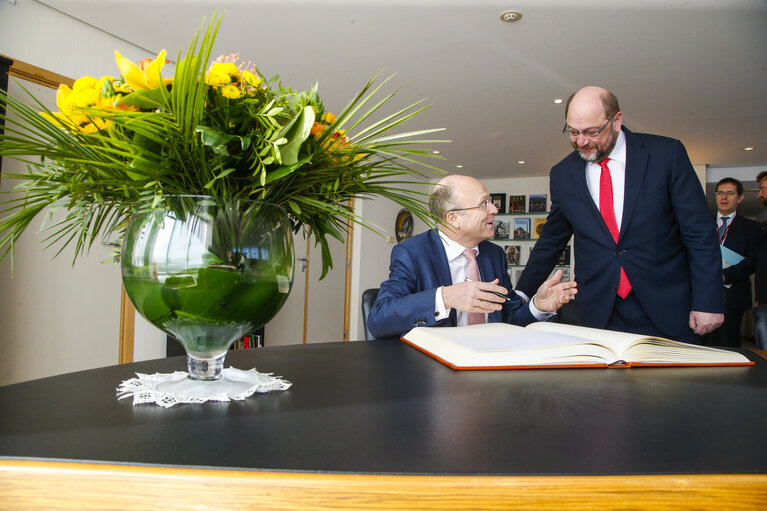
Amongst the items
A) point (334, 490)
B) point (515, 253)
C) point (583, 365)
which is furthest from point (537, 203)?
point (334, 490)

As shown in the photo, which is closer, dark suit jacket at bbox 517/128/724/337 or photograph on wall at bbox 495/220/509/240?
dark suit jacket at bbox 517/128/724/337

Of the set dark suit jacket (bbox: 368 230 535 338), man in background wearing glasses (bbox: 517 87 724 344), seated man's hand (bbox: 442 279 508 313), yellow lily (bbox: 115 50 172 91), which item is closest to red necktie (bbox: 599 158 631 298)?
man in background wearing glasses (bbox: 517 87 724 344)

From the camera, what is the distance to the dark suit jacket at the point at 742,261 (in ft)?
14.2

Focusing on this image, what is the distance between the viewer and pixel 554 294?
1584 millimetres

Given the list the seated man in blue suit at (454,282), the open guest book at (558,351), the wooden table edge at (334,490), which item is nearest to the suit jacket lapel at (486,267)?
the seated man in blue suit at (454,282)

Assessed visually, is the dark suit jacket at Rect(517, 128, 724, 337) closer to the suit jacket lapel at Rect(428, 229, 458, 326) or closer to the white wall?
the suit jacket lapel at Rect(428, 229, 458, 326)

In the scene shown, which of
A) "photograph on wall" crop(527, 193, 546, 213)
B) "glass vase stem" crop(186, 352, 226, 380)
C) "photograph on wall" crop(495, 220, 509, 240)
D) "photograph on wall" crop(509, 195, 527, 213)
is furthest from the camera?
"photograph on wall" crop(495, 220, 509, 240)

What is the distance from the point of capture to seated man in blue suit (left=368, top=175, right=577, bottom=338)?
4.72ft

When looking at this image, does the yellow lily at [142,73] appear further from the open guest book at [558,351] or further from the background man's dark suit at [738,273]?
the background man's dark suit at [738,273]

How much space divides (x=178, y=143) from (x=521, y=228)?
26.5 ft

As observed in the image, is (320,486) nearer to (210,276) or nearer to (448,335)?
(210,276)

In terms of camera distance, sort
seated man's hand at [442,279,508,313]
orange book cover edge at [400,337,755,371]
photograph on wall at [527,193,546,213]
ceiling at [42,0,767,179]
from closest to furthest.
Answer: orange book cover edge at [400,337,755,371] → seated man's hand at [442,279,508,313] → ceiling at [42,0,767,179] → photograph on wall at [527,193,546,213]

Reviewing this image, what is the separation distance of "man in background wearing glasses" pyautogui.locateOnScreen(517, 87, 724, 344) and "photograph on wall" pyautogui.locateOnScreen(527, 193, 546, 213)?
611 centimetres

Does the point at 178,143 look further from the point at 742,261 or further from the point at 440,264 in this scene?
the point at 742,261
